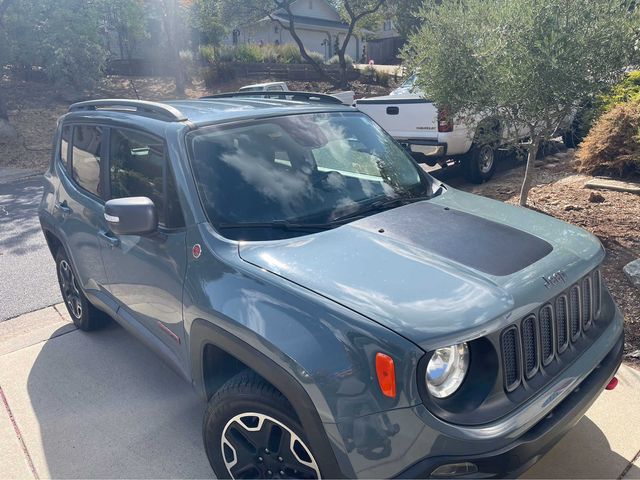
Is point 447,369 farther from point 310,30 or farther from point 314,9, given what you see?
point 314,9

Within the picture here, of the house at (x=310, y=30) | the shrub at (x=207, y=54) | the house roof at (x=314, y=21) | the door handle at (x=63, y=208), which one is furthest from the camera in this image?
the house at (x=310, y=30)

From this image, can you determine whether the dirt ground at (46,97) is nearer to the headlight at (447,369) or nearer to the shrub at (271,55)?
the shrub at (271,55)

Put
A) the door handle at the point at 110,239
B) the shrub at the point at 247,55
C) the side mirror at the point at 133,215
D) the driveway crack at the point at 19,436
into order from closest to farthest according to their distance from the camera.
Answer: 1. the side mirror at the point at 133,215
2. the driveway crack at the point at 19,436
3. the door handle at the point at 110,239
4. the shrub at the point at 247,55

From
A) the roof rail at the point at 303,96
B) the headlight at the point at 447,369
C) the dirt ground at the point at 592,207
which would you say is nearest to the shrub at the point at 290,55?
the dirt ground at the point at 592,207

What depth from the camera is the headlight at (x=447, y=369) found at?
205 centimetres

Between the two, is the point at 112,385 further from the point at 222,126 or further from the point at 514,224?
the point at 514,224

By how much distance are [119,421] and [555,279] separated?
2.61 meters

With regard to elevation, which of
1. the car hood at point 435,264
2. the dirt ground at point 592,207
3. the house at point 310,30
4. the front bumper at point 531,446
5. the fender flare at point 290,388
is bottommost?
the dirt ground at point 592,207

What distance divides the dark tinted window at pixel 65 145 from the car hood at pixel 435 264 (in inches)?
94.6

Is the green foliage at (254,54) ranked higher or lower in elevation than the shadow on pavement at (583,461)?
higher

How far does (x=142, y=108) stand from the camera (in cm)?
338

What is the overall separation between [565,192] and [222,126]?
5474 mm

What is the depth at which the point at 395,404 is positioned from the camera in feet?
6.38

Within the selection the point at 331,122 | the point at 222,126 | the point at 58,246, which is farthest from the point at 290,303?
the point at 58,246
